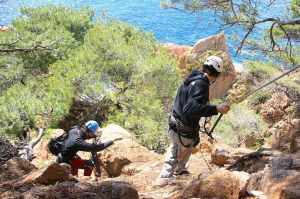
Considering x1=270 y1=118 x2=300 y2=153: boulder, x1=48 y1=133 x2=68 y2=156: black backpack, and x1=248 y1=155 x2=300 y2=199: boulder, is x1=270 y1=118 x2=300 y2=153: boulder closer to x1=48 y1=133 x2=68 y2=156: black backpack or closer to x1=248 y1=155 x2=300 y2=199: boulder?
x1=248 y1=155 x2=300 y2=199: boulder

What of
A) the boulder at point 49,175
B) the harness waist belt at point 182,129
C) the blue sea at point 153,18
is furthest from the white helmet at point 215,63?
the blue sea at point 153,18

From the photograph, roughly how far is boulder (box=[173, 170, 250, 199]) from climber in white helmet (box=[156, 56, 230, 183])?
470mm

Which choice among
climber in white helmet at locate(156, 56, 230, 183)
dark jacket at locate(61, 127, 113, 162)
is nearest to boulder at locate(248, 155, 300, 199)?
climber in white helmet at locate(156, 56, 230, 183)

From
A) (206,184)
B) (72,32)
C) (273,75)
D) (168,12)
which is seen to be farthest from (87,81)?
(168,12)

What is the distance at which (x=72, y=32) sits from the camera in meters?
14.9

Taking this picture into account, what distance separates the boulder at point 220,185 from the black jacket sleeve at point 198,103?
454 millimetres

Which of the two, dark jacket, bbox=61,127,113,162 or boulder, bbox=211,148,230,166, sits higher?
dark jacket, bbox=61,127,113,162

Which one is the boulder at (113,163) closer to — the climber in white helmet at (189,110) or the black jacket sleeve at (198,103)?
the climber in white helmet at (189,110)

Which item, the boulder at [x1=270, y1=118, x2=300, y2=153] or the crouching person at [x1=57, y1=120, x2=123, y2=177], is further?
the boulder at [x1=270, y1=118, x2=300, y2=153]

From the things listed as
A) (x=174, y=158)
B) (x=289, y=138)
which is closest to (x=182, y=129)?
(x=174, y=158)

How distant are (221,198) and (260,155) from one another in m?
1.25

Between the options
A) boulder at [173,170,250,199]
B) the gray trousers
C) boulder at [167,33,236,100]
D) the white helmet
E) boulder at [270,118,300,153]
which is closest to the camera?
boulder at [173,170,250,199]

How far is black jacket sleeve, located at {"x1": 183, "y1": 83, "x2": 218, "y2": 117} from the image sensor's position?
10.4 ft

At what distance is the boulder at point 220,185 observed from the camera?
2.91 metres
